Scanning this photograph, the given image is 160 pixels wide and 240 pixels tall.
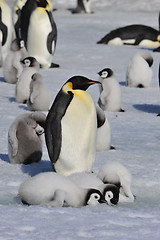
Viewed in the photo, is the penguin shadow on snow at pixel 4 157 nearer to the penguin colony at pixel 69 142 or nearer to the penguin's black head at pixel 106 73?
the penguin colony at pixel 69 142

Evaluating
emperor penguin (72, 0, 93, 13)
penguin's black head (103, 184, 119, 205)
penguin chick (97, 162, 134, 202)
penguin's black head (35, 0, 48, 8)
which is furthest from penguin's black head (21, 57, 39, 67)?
emperor penguin (72, 0, 93, 13)

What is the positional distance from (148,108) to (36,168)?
3.59 meters

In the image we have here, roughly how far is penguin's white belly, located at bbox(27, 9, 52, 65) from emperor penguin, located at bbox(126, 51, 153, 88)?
2.06 metres

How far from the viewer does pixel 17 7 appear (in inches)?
637

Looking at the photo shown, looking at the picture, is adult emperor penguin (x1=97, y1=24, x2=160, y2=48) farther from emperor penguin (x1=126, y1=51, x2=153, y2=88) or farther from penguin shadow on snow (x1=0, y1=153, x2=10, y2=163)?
penguin shadow on snow (x1=0, y1=153, x2=10, y2=163)

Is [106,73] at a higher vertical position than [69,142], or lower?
lower

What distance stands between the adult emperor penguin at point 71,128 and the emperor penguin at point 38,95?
2894 mm

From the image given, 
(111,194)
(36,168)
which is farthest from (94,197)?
(36,168)

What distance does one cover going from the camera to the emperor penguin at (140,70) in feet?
31.8

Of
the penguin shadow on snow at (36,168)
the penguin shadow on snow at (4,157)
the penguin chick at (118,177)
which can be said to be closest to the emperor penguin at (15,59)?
the penguin shadow on snow at (4,157)

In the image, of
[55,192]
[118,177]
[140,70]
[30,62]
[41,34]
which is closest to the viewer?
[55,192]

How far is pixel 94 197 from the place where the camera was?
3.80 meters

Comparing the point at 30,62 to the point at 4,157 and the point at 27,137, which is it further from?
the point at 27,137

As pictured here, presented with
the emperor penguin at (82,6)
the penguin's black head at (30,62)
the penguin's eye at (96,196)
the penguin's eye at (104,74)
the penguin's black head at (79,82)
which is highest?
the penguin's black head at (79,82)
